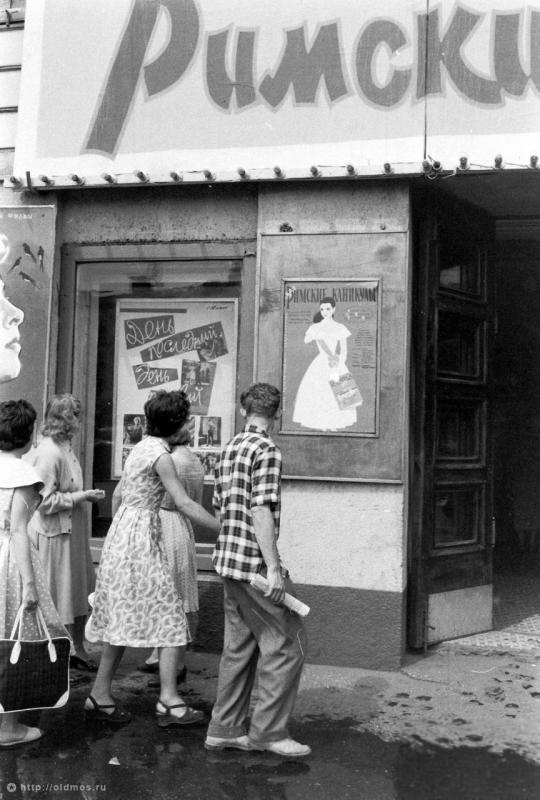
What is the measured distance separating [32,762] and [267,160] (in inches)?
167

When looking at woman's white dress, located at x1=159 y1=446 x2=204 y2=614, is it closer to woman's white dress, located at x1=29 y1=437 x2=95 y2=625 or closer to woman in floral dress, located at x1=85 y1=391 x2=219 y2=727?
woman in floral dress, located at x1=85 y1=391 x2=219 y2=727

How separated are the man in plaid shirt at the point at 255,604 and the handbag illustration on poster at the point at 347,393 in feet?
5.32

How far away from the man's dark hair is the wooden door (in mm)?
2113

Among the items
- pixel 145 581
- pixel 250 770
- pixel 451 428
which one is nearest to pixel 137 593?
pixel 145 581

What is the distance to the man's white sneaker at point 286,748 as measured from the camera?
4.27m

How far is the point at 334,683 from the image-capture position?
18.4 ft

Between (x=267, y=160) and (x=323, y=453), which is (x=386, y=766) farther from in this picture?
(x=267, y=160)

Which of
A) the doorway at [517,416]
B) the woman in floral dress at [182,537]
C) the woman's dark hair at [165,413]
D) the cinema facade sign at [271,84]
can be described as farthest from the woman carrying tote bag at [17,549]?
the doorway at [517,416]

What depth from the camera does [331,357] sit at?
20.0 ft

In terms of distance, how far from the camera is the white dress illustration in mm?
6070

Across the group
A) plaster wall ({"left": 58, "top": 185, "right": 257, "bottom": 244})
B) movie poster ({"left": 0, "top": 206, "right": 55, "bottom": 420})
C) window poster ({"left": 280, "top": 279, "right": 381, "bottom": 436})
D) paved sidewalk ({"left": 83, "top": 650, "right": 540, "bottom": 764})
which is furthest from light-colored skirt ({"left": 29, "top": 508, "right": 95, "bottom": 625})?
plaster wall ({"left": 58, "top": 185, "right": 257, "bottom": 244})

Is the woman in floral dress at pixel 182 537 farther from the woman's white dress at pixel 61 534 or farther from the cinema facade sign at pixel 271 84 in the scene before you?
the cinema facade sign at pixel 271 84

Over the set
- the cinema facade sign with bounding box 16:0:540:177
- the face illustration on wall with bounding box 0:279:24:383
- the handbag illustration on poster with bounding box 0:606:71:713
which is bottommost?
the handbag illustration on poster with bounding box 0:606:71:713

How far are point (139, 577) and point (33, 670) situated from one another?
0.75 meters
